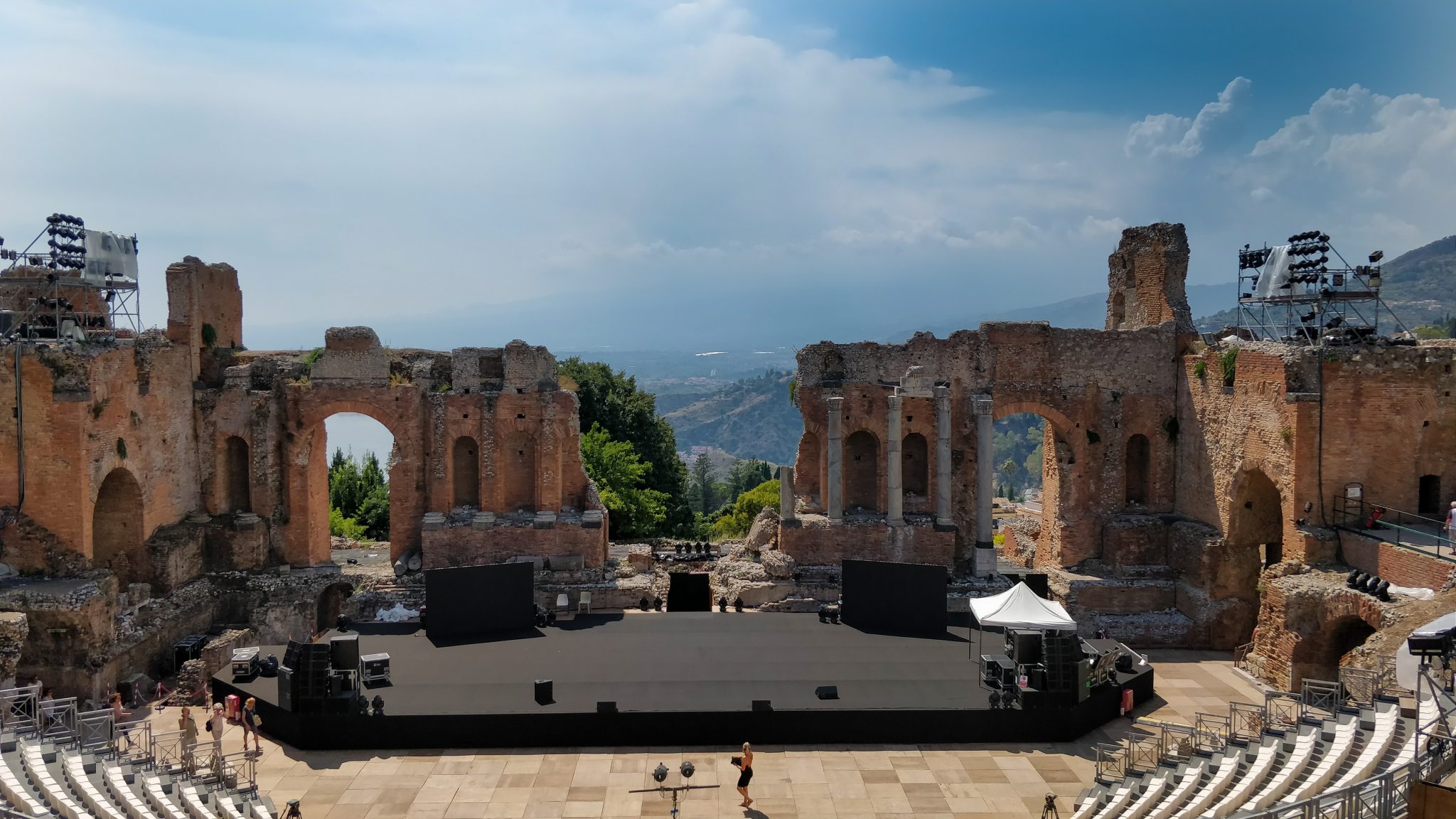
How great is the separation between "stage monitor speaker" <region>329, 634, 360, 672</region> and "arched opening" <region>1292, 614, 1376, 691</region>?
20.2 meters

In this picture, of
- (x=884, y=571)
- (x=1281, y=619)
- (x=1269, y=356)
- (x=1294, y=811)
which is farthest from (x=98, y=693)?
(x=1269, y=356)

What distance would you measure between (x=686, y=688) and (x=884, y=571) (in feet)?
22.4

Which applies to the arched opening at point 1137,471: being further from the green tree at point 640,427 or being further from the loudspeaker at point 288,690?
the loudspeaker at point 288,690

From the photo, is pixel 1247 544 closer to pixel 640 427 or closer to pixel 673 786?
pixel 673 786

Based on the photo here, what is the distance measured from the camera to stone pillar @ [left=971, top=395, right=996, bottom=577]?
28.9 meters

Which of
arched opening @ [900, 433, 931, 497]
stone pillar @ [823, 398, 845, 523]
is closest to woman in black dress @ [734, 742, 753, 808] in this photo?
stone pillar @ [823, 398, 845, 523]

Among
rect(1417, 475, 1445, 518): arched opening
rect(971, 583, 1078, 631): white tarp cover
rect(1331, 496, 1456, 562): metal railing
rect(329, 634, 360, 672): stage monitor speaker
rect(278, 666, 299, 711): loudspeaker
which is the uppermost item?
rect(1417, 475, 1445, 518): arched opening

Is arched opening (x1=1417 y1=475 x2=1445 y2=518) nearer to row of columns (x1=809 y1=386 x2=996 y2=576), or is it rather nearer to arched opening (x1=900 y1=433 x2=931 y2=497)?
row of columns (x1=809 y1=386 x2=996 y2=576)

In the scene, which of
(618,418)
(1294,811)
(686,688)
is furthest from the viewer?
(618,418)

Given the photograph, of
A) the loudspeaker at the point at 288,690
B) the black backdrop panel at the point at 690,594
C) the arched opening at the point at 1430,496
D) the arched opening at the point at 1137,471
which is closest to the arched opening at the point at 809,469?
the black backdrop panel at the point at 690,594

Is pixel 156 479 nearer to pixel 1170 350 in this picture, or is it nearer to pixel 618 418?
pixel 618 418

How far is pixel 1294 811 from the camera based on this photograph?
542 inches

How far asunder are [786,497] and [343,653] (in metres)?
13.4

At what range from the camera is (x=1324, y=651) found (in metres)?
22.2
